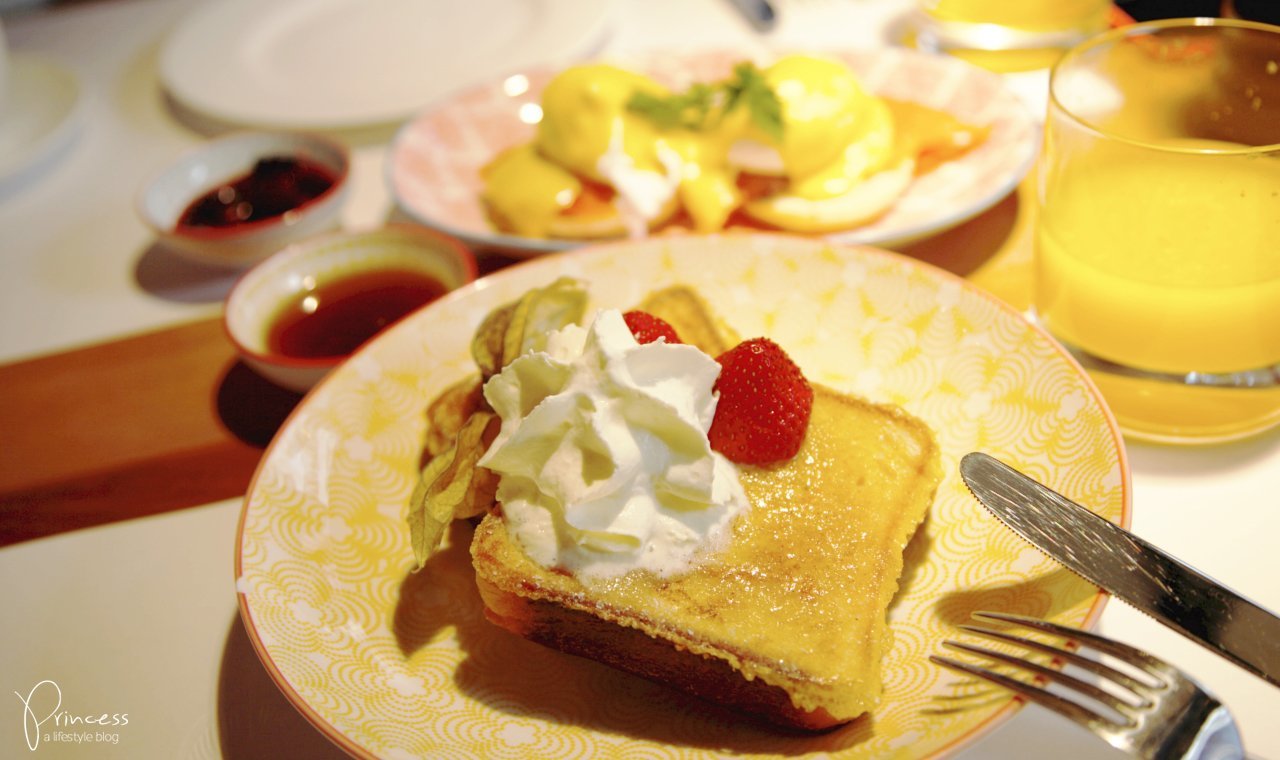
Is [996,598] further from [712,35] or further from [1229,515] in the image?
[712,35]

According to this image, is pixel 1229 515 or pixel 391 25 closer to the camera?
pixel 1229 515

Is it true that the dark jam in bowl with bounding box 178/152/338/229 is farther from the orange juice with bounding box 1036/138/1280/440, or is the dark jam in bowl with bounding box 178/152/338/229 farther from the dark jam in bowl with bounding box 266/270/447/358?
the orange juice with bounding box 1036/138/1280/440

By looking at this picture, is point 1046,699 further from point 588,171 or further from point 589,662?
point 588,171

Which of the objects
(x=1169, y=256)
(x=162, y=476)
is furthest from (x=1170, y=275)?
(x=162, y=476)

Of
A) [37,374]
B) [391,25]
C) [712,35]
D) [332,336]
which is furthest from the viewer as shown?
[391,25]

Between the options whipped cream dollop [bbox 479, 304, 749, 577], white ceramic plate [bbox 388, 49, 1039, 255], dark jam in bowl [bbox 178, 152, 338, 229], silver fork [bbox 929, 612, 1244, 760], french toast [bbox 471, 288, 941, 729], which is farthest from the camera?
dark jam in bowl [bbox 178, 152, 338, 229]

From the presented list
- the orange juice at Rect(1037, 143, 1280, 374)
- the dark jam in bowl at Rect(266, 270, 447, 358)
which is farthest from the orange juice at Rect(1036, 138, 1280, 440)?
the dark jam in bowl at Rect(266, 270, 447, 358)

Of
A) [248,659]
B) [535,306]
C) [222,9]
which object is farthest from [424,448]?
[222,9]
